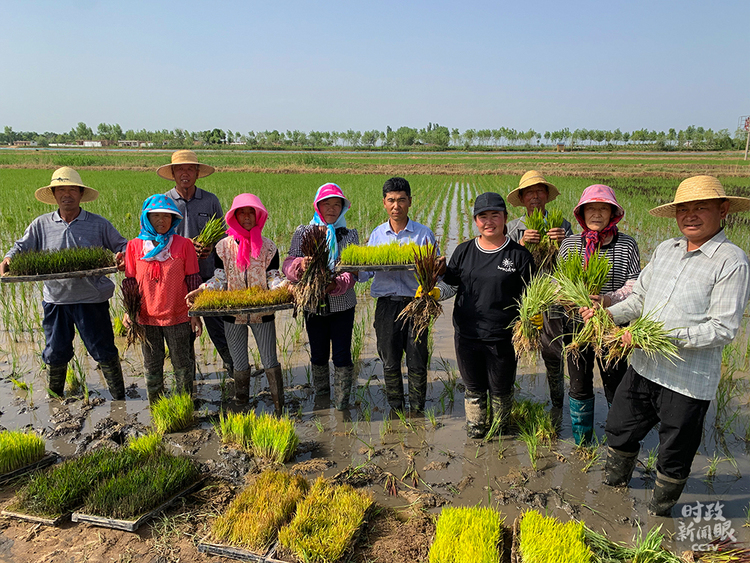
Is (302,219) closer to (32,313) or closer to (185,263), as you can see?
(32,313)

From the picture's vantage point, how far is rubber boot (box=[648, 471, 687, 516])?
2.64m

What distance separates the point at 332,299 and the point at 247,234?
0.89m

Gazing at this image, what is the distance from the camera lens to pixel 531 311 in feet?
10.0

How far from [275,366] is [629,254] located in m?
2.94

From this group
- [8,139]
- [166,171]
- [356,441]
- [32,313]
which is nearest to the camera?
[356,441]

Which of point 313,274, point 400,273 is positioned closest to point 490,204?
point 400,273

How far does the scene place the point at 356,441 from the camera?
364 cm

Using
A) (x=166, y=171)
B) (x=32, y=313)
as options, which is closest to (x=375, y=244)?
(x=166, y=171)

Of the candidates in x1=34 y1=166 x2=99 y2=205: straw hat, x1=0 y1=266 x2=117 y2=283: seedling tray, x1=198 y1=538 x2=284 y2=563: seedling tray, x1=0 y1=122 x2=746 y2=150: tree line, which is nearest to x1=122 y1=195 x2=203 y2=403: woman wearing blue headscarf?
x1=0 y1=266 x2=117 y2=283: seedling tray

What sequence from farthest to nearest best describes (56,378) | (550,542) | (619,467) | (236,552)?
(56,378) < (619,467) < (236,552) < (550,542)

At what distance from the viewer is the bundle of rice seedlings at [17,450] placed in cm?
308

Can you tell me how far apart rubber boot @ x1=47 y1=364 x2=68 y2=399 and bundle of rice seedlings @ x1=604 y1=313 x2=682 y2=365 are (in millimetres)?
4600

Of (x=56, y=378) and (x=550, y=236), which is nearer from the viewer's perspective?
(x=550, y=236)

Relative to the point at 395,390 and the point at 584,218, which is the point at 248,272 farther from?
the point at 584,218
